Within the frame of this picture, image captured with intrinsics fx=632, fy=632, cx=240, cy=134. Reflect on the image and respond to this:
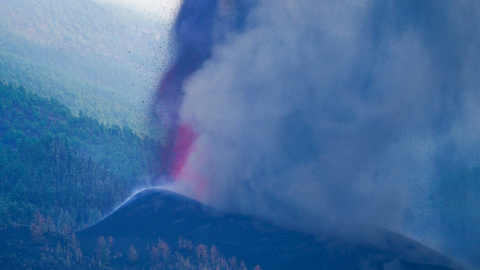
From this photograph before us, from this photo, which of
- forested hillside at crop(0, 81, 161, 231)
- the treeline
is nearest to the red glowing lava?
forested hillside at crop(0, 81, 161, 231)

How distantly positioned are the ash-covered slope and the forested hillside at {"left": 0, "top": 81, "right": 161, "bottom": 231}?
10.9ft

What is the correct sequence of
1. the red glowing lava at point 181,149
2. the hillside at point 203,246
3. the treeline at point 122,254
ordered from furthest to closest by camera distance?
the red glowing lava at point 181,149 < the hillside at point 203,246 < the treeline at point 122,254

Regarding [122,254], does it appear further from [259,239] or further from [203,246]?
[259,239]

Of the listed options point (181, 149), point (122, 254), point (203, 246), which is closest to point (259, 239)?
point (203, 246)

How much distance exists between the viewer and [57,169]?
140ft

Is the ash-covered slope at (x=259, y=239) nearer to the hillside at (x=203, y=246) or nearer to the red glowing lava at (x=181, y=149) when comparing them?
the hillside at (x=203, y=246)

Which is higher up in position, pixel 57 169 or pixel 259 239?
pixel 57 169

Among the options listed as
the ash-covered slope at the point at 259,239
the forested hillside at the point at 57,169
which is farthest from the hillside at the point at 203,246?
the forested hillside at the point at 57,169

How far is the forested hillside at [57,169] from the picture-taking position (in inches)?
1512

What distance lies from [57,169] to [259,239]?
632 inches

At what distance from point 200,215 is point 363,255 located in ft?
31.5

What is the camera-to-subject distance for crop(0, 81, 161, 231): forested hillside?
38406mm

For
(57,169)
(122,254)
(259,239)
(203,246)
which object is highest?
(57,169)

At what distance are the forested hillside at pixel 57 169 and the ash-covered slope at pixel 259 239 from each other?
3325mm
